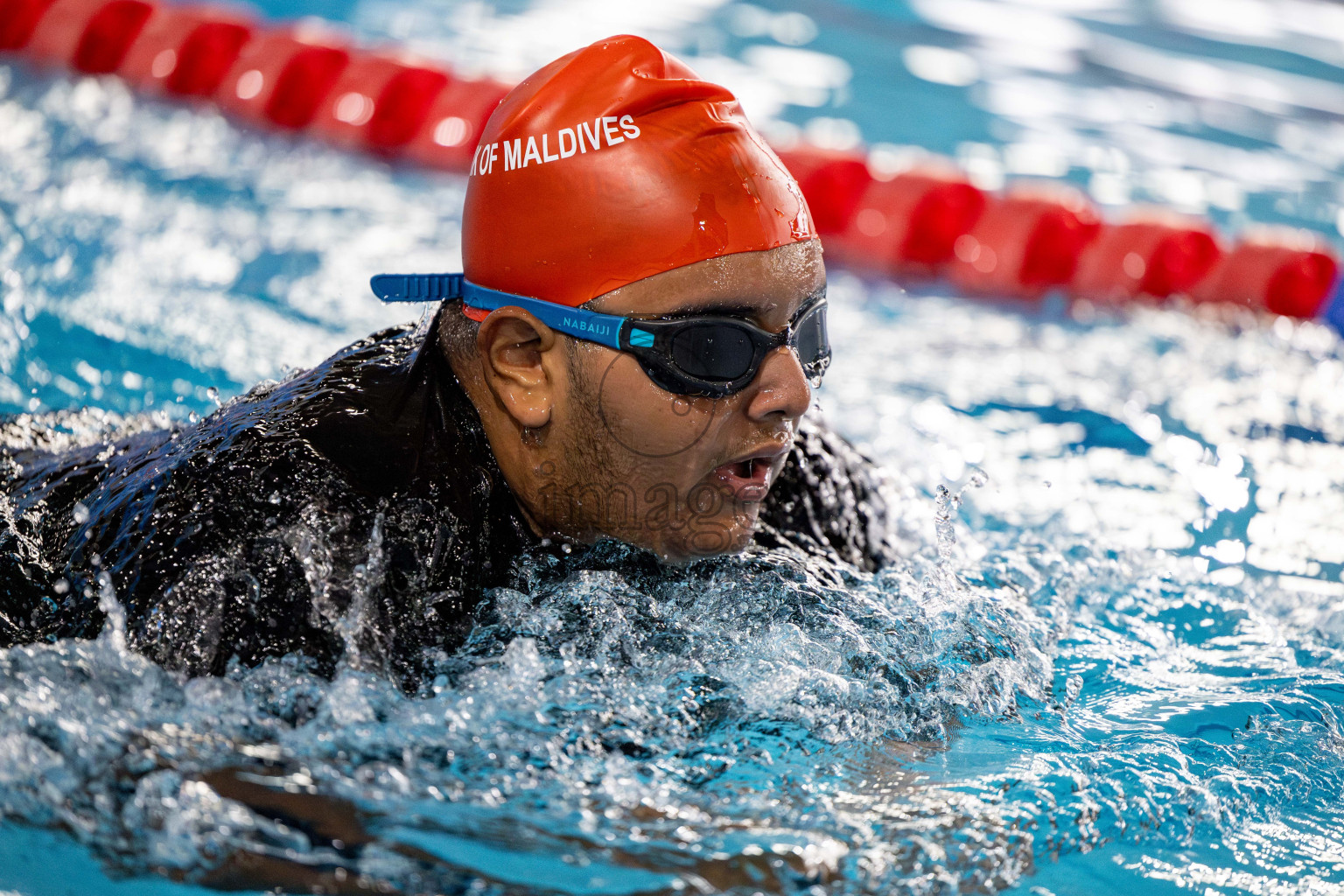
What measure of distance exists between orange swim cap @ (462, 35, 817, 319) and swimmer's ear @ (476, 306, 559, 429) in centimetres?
5

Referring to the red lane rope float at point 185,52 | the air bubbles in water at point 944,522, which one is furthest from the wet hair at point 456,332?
the red lane rope float at point 185,52

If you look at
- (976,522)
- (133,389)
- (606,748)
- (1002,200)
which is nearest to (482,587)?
(606,748)

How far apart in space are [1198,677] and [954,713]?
29.0 inches

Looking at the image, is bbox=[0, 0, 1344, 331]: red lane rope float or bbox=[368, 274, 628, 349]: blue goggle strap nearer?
bbox=[368, 274, 628, 349]: blue goggle strap

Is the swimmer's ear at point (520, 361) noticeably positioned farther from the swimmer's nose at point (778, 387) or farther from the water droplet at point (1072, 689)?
the water droplet at point (1072, 689)

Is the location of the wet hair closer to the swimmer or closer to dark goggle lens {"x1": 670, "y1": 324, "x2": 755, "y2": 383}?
the swimmer

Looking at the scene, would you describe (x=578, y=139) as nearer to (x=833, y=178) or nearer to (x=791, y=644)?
(x=791, y=644)

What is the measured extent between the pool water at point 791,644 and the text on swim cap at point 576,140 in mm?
Answer: 696

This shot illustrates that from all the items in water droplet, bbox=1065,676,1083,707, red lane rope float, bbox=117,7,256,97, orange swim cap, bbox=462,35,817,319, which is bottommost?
water droplet, bbox=1065,676,1083,707

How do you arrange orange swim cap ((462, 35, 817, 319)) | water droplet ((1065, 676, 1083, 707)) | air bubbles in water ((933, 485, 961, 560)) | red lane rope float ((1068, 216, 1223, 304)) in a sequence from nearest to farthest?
orange swim cap ((462, 35, 817, 319)) < water droplet ((1065, 676, 1083, 707)) < air bubbles in water ((933, 485, 961, 560)) < red lane rope float ((1068, 216, 1223, 304))

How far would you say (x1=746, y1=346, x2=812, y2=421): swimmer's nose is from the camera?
82.0 inches

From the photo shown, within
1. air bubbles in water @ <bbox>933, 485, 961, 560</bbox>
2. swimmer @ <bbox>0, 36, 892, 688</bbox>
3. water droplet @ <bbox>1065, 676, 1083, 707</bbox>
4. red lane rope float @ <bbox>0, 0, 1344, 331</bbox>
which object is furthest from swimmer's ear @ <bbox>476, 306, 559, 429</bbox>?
red lane rope float @ <bbox>0, 0, 1344, 331</bbox>

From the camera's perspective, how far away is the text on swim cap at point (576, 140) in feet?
6.72

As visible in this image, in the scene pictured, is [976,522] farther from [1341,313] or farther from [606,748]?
[1341,313]
